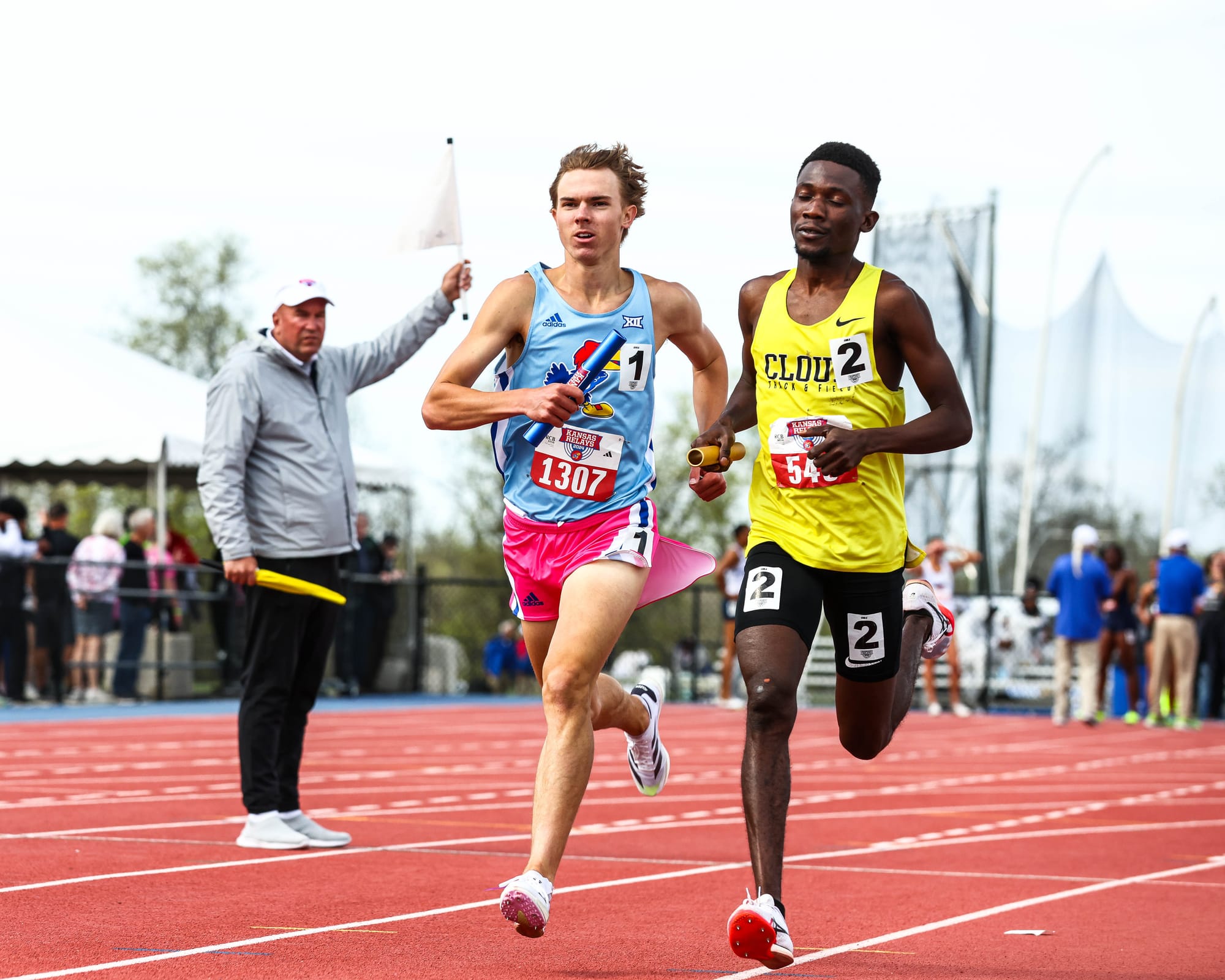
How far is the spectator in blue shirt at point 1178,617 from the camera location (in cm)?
1980

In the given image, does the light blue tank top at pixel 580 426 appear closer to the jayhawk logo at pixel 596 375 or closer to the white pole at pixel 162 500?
the jayhawk logo at pixel 596 375

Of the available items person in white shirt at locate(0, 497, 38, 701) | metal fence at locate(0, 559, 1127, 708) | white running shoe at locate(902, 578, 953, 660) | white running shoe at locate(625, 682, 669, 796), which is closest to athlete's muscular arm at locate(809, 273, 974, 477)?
white running shoe at locate(902, 578, 953, 660)

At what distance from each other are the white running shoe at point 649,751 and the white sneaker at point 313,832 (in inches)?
59.3

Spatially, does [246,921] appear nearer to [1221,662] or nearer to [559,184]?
[559,184]

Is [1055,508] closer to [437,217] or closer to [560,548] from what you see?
[437,217]

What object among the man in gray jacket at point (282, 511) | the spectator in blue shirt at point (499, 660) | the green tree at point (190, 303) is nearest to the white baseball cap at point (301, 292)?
the man in gray jacket at point (282, 511)

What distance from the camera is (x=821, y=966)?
4891 mm

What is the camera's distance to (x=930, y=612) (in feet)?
20.4

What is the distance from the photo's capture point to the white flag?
7.81 m

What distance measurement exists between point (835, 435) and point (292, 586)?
9.82 feet

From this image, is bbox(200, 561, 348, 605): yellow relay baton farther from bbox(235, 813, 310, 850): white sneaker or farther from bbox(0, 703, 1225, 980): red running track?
bbox(0, 703, 1225, 980): red running track

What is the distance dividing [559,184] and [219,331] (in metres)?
47.0

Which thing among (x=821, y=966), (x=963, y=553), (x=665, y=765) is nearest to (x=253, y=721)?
(x=665, y=765)

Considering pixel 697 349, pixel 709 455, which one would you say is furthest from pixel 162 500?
pixel 709 455
